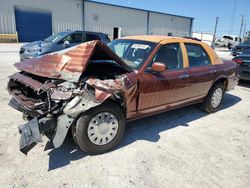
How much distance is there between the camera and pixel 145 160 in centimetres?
314

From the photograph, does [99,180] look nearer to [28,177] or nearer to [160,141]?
[28,177]

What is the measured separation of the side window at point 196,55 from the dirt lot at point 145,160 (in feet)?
4.30

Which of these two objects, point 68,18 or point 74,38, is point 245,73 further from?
point 68,18

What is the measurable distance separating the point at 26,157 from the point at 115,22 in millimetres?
28429

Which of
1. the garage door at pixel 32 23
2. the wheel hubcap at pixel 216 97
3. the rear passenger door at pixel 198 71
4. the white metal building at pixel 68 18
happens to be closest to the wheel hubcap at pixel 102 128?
the rear passenger door at pixel 198 71

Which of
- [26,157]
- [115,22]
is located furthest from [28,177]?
[115,22]

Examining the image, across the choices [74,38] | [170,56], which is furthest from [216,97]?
[74,38]

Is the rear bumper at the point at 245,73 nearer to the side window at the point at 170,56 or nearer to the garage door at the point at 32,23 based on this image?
the side window at the point at 170,56

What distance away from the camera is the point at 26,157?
9.99 ft

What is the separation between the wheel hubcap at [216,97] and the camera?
5.12 meters

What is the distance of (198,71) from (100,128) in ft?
8.13

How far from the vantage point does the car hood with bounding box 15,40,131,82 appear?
9.83 feet

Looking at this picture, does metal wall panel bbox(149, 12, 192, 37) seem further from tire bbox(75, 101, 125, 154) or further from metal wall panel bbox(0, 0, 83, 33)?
tire bbox(75, 101, 125, 154)

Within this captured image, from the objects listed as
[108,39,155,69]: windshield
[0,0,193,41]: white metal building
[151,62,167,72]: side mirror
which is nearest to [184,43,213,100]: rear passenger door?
[108,39,155,69]: windshield
